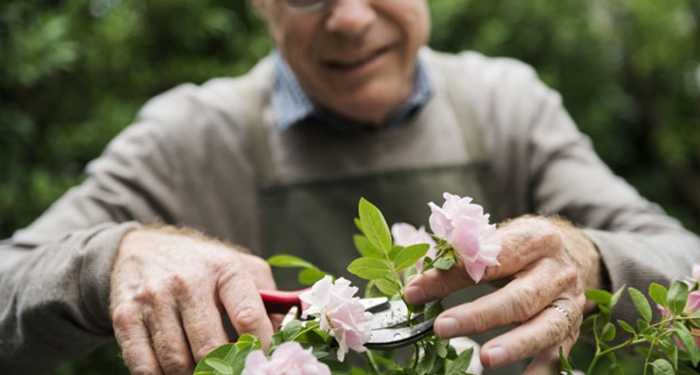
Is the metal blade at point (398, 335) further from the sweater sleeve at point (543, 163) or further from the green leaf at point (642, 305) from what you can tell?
the sweater sleeve at point (543, 163)

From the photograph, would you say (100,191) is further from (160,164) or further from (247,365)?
(247,365)

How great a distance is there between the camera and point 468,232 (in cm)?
70

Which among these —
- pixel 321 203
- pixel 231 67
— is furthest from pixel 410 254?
pixel 231 67

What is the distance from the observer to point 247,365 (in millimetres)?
619

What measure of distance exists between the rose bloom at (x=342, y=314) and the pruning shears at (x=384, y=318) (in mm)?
60

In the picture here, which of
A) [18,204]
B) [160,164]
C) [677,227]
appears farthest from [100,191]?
[677,227]

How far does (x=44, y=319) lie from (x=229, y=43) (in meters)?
1.81

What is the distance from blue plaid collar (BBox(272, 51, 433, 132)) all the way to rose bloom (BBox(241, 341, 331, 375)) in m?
1.17

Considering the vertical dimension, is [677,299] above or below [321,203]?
above

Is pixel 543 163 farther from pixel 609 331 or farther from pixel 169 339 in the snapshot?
pixel 169 339

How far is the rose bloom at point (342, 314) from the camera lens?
69 cm

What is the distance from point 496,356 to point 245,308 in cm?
28

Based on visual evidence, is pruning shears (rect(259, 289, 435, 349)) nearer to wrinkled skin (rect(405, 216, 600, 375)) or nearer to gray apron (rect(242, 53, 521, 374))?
wrinkled skin (rect(405, 216, 600, 375))

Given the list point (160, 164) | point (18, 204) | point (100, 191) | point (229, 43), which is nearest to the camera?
point (100, 191)
